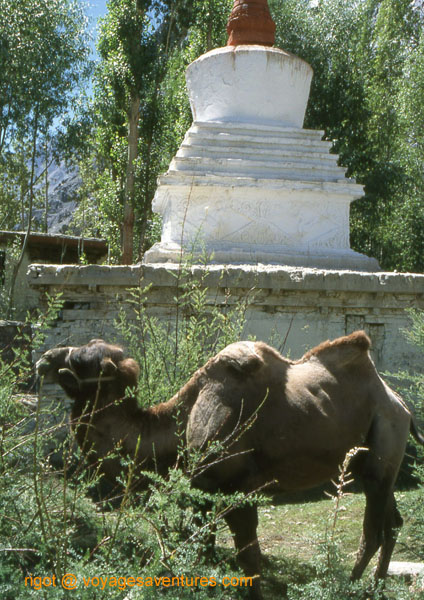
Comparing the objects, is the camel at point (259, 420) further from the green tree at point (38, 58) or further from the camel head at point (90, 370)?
the green tree at point (38, 58)

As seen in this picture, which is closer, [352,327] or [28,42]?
[352,327]

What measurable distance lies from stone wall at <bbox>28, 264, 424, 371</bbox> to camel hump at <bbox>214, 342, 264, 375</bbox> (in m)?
2.72

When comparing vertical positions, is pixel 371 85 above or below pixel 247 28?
above

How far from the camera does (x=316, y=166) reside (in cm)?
969

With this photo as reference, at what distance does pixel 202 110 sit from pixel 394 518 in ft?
26.8

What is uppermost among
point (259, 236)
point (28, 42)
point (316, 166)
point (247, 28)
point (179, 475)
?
point (28, 42)

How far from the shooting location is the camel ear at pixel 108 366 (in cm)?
367

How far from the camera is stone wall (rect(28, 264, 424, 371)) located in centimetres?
676

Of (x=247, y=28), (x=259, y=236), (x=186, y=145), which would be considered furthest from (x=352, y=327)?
(x=247, y=28)

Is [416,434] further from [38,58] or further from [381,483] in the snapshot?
[38,58]

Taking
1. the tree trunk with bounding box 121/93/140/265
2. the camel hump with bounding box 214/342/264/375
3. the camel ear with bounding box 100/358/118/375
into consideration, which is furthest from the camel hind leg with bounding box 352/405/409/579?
the tree trunk with bounding box 121/93/140/265

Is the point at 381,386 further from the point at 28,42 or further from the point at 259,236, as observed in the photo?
the point at 28,42

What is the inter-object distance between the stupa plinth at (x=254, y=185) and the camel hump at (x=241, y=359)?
4987mm

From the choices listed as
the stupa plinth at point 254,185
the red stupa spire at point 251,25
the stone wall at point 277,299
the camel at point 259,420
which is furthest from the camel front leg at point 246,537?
the red stupa spire at point 251,25
